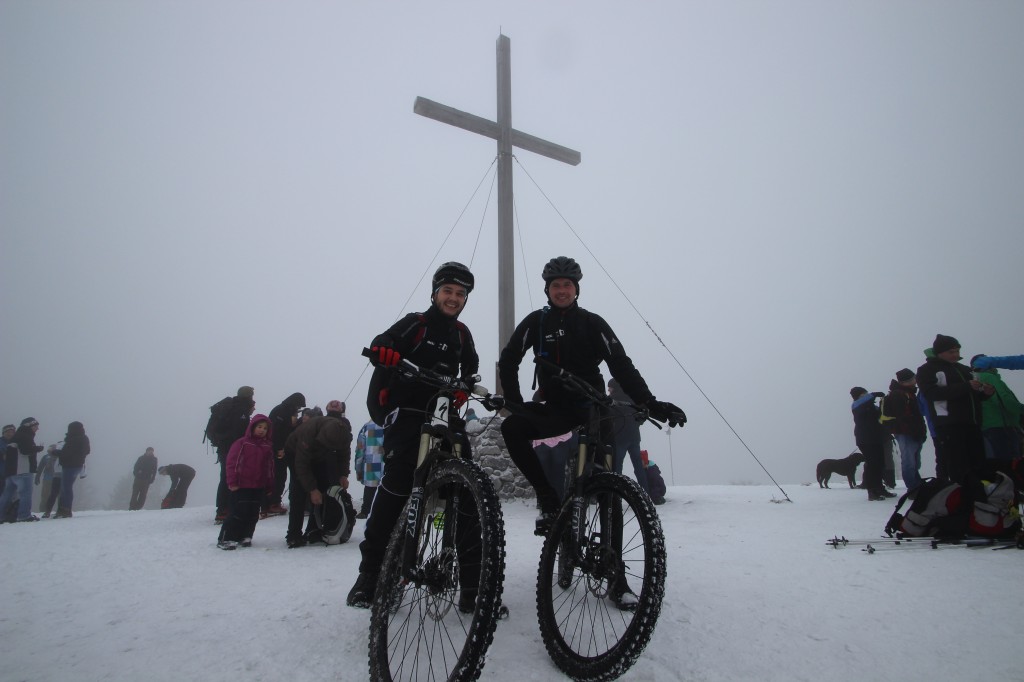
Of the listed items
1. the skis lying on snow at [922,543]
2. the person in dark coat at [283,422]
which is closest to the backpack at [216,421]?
the person in dark coat at [283,422]

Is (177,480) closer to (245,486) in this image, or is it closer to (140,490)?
(140,490)

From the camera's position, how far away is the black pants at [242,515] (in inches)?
230

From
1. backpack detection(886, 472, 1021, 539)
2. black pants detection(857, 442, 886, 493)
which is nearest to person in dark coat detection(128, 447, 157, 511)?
backpack detection(886, 472, 1021, 539)

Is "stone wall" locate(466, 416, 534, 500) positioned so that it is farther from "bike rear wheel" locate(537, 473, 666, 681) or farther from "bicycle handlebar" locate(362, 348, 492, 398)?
"bicycle handlebar" locate(362, 348, 492, 398)

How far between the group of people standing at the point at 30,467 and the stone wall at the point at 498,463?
349 inches

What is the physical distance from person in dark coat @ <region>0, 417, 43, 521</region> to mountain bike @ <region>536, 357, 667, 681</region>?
12.4 meters

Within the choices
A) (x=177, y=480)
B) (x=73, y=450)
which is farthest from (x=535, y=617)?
(x=177, y=480)

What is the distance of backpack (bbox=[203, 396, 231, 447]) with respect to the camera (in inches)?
313

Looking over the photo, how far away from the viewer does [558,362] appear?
3438mm

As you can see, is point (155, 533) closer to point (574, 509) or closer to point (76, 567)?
point (76, 567)

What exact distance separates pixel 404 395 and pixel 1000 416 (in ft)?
24.5

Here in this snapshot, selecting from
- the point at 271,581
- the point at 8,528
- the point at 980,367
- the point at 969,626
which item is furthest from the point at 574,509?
the point at 8,528

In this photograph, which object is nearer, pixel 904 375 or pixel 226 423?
pixel 226 423

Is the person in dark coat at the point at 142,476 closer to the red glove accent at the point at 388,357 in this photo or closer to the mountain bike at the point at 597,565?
the red glove accent at the point at 388,357
